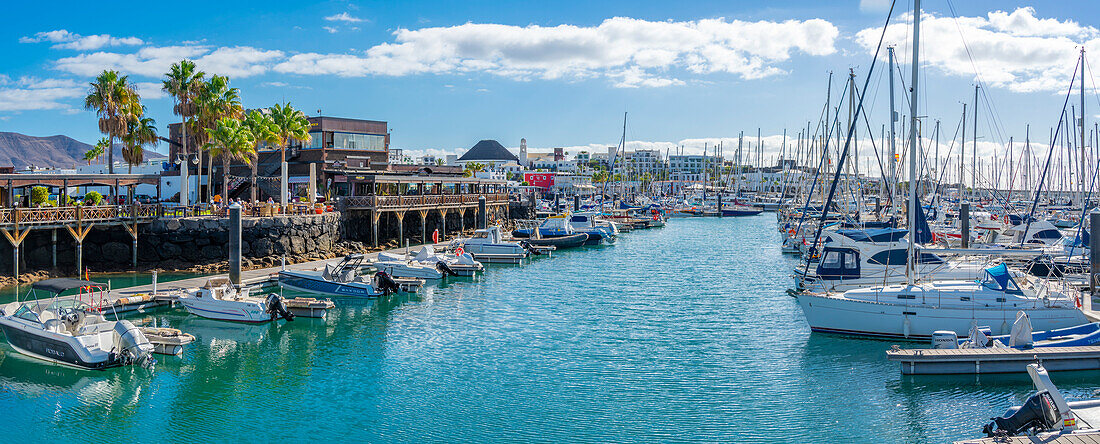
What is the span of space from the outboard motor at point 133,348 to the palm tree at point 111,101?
3292 cm

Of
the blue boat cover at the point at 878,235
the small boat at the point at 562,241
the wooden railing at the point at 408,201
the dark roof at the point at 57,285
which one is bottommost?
the small boat at the point at 562,241

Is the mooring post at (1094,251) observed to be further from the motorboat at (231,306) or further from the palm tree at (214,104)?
the palm tree at (214,104)

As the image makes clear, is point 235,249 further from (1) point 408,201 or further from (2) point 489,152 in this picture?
(2) point 489,152

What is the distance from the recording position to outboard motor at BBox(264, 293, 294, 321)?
3206 centimetres

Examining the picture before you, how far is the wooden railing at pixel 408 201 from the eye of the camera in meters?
57.0

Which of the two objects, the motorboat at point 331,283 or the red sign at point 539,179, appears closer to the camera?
the motorboat at point 331,283

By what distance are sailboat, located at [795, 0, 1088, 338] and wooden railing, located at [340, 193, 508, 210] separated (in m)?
36.5

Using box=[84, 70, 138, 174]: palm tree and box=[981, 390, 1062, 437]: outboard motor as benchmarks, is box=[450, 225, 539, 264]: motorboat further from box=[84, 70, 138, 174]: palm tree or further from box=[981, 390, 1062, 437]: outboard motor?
box=[981, 390, 1062, 437]: outboard motor

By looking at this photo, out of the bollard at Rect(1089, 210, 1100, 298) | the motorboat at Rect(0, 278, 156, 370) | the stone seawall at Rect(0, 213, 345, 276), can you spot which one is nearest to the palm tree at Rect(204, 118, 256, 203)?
the stone seawall at Rect(0, 213, 345, 276)

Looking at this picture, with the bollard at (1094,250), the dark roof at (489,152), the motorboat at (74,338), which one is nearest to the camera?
the motorboat at (74,338)

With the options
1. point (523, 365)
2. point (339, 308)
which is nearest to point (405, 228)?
point (339, 308)

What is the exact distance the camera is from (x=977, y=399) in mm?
21984

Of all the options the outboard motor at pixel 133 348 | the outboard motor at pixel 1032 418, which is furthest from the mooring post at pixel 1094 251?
the outboard motor at pixel 133 348

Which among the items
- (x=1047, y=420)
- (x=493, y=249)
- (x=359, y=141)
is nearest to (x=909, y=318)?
(x=1047, y=420)
